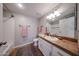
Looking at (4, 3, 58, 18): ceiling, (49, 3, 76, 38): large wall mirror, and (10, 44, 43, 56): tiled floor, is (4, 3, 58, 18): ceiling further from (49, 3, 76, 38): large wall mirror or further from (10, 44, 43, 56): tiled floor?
(10, 44, 43, 56): tiled floor

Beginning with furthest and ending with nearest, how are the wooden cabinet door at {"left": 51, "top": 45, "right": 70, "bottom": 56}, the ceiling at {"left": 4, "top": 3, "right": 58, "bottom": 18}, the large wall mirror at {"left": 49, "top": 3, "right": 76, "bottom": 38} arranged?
the large wall mirror at {"left": 49, "top": 3, "right": 76, "bottom": 38}, the ceiling at {"left": 4, "top": 3, "right": 58, "bottom": 18}, the wooden cabinet door at {"left": 51, "top": 45, "right": 70, "bottom": 56}

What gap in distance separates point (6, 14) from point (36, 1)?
461 millimetres

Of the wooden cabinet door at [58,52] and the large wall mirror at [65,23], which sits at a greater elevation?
the large wall mirror at [65,23]

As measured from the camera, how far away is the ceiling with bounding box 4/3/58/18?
1.02 meters

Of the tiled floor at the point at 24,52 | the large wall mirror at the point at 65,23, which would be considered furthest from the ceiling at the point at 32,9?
the tiled floor at the point at 24,52

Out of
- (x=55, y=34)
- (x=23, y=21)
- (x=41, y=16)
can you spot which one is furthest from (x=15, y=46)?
(x=55, y=34)

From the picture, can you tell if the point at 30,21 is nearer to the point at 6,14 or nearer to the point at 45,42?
the point at 6,14

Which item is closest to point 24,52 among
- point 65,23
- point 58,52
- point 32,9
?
point 58,52

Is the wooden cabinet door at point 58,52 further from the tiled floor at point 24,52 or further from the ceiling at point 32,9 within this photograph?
the ceiling at point 32,9

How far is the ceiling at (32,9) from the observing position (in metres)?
1.02

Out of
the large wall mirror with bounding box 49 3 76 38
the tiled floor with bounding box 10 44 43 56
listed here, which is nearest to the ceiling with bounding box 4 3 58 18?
the large wall mirror with bounding box 49 3 76 38

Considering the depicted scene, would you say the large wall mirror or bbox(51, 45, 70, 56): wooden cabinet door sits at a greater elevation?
the large wall mirror

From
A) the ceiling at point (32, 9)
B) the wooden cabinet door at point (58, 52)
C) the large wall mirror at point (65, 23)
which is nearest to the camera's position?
the wooden cabinet door at point (58, 52)

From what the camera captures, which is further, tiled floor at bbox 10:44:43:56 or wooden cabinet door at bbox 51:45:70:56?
tiled floor at bbox 10:44:43:56
